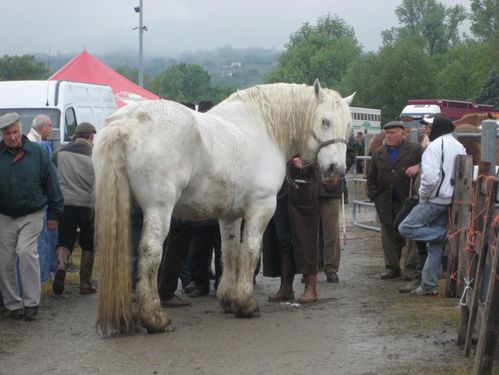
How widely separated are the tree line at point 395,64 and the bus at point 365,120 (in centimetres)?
836

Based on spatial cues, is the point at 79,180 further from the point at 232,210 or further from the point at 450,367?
the point at 450,367

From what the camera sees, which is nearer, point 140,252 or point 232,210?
point 140,252

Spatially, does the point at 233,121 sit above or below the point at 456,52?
A: below

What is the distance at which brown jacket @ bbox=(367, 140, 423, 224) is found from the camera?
11.3 m

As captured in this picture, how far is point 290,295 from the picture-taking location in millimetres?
9922

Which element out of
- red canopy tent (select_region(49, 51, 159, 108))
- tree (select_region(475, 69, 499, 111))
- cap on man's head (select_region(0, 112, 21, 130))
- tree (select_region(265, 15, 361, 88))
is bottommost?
cap on man's head (select_region(0, 112, 21, 130))

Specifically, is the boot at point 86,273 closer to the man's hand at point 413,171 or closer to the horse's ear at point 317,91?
the horse's ear at point 317,91

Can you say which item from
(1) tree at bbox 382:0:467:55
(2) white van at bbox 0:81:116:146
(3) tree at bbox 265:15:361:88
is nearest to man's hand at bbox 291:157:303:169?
(2) white van at bbox 0:81:116:146

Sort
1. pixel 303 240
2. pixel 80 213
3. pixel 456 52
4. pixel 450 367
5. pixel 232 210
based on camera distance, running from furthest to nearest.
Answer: pixel 456 52, pixel 80 213, pixel 303 240, pixel 232 210, pixel 450 367

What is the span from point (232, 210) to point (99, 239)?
1482mm

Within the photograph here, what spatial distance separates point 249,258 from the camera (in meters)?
8.79

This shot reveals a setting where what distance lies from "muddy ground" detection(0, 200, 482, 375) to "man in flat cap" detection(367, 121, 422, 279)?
4.25 ft

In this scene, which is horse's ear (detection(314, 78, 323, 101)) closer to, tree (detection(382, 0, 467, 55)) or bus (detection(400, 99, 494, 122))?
bus (detection(400, 99, 494, 122))

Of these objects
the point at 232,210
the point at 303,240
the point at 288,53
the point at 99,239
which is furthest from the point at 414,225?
the point at 288,53
